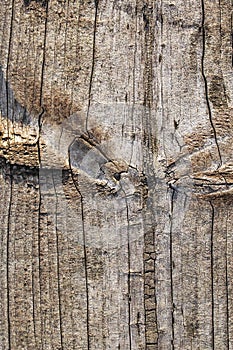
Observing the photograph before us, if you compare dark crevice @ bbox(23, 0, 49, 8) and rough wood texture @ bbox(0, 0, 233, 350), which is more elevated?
dark crevice @ bbox(23, 0, 49, 8)

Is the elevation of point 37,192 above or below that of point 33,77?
below

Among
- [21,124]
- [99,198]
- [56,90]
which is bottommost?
[99,198]

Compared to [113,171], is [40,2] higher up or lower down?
higher up

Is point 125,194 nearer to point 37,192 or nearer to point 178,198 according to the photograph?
point 178,198

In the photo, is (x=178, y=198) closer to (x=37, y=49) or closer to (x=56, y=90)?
(x=56, y=90)

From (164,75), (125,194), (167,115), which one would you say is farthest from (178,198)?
(164,75)

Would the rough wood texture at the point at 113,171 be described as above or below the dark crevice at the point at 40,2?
below

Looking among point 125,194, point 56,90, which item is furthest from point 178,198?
point 56,90
